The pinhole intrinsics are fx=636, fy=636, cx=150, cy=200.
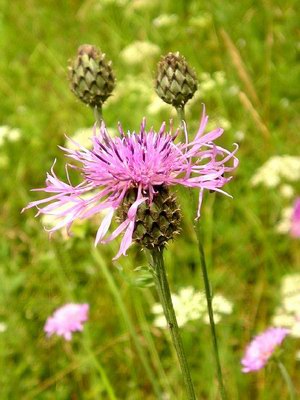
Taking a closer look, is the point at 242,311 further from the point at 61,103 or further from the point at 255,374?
the point at 61,103

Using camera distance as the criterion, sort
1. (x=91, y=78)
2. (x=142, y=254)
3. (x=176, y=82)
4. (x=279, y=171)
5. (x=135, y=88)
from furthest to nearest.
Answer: (x=135, y=88) < (x=142, y=254) < (x=279, y=171) < (x=91, y=78) < (x=176, y=82)

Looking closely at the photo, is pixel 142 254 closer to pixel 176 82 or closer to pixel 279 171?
pixel 279 171

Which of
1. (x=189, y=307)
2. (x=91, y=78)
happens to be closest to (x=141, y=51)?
(x=91, y=78)

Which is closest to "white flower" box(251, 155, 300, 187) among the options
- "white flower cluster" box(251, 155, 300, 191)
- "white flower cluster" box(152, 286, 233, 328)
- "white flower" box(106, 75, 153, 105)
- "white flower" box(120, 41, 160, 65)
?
"white flower cluster" box(251, 155, 300, 191)

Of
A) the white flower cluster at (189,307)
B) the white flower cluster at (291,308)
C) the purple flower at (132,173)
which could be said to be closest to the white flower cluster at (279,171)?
the white flower cluster at (291,308)

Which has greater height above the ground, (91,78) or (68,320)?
(91,78)

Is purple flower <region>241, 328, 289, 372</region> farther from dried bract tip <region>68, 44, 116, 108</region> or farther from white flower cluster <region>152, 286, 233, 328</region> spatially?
dried bract tip <region>68, 44, 116, 108</region>
